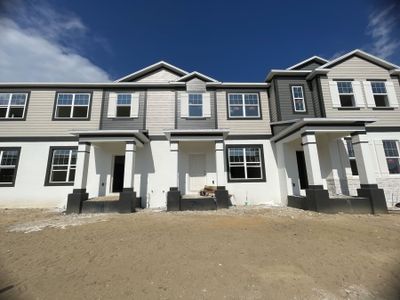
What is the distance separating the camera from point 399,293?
2568mm

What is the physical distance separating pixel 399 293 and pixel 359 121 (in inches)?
311

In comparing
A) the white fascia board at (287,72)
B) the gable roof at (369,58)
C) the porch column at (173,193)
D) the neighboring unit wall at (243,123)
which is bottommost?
the porch column at (173,193)

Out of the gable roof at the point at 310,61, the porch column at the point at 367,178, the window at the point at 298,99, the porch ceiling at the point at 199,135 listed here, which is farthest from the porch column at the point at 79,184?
the gable roof at the point at 310,61

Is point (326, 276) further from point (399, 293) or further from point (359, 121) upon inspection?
point (359, 121)

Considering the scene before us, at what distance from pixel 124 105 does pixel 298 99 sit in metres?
9.97

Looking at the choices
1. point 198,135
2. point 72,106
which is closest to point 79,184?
point 72,106

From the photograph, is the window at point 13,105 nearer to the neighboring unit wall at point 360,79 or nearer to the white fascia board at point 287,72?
the white fascia board at point 287,72

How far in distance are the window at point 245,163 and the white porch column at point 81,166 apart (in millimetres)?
7139

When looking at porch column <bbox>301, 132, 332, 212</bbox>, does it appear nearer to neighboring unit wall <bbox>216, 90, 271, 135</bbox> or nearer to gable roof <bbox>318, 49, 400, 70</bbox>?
neighboring unit wall <bbox>216, 90, 271, 135</bbox>

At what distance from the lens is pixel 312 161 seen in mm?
8047

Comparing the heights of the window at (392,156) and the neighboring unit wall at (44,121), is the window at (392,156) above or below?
below

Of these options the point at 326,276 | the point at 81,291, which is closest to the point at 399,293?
the point at 326,276

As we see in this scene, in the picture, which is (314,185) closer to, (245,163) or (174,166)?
(245,163)

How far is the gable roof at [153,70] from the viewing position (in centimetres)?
1232
